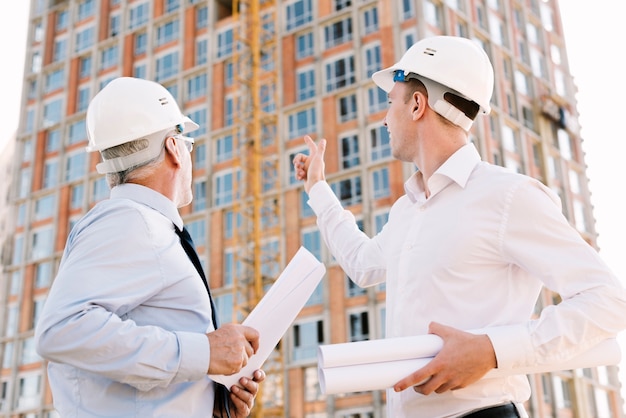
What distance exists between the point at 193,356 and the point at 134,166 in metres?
0.97

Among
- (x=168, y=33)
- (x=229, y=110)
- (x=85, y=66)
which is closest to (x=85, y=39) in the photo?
(x=85, y=66)

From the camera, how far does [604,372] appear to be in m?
39.2

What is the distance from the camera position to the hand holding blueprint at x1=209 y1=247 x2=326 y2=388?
3.19m

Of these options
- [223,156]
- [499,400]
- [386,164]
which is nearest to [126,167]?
[499,400]

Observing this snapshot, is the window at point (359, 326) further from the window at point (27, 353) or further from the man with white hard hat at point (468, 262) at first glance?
the man with white hard hat at point (468, 262)

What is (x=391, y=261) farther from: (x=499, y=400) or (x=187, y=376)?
(x=187, y=376)

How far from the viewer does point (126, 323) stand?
2881 millimetres

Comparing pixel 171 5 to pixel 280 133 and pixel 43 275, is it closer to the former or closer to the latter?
pixel 280 133

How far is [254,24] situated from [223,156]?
679 cm

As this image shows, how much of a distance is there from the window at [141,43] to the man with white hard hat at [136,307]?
4251 cm

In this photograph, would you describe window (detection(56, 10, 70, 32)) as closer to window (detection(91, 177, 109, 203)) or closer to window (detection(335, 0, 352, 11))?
window (detection(91, 177, 109, 203))

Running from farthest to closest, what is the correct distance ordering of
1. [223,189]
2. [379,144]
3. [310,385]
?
1. [223,189]
2. [379,144]
3. [310,385]

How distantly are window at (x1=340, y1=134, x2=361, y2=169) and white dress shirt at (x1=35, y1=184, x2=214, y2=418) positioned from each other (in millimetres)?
30954

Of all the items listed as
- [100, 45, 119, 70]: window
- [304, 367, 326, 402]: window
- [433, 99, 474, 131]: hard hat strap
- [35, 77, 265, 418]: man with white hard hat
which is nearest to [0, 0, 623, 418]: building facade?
[304, 367, 326, 402]: window
